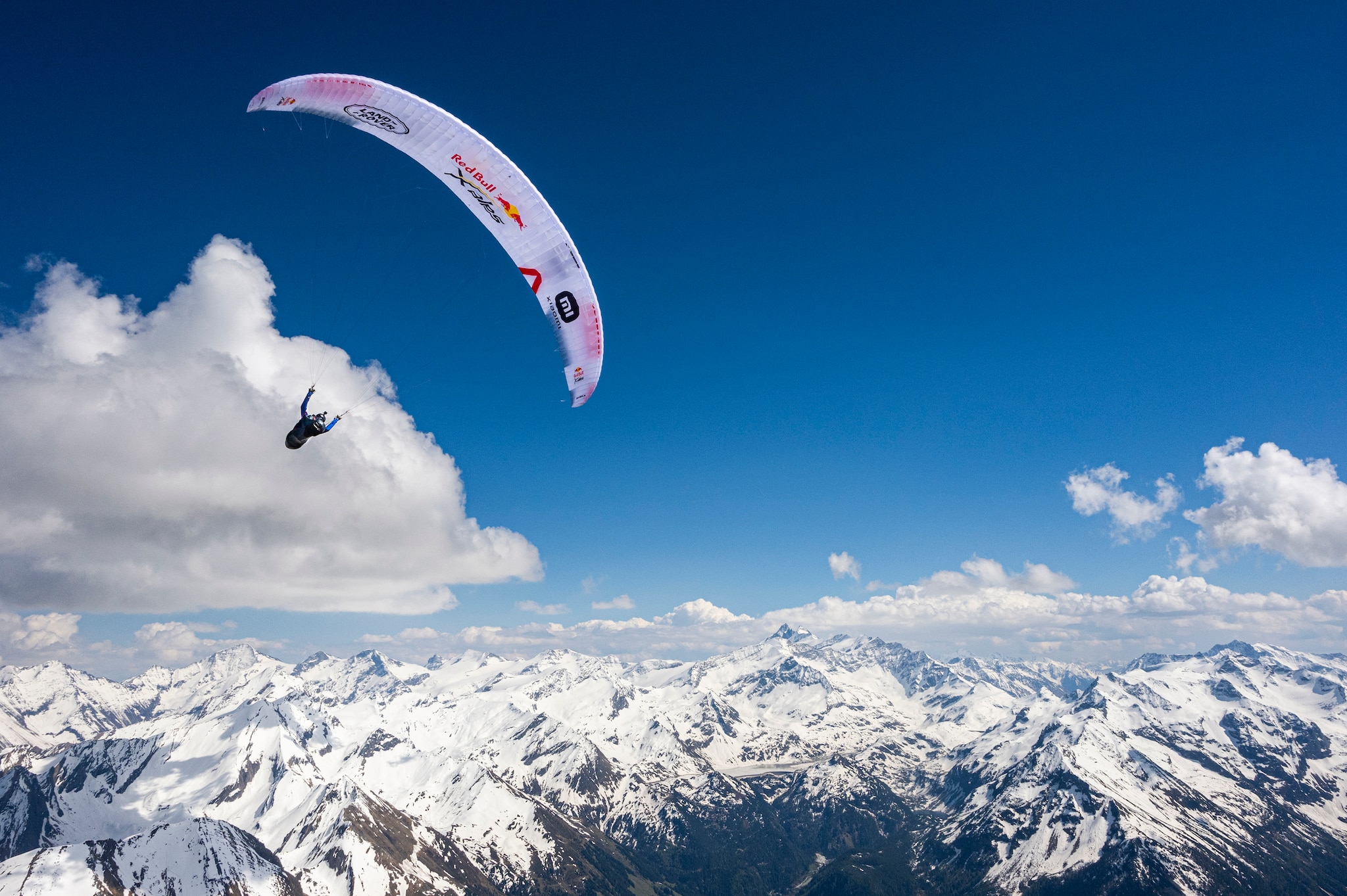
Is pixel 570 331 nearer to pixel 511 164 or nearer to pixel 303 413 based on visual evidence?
pixel 511 164

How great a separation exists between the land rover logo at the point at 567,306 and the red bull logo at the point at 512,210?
3.85 metres

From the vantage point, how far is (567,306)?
3303 cm

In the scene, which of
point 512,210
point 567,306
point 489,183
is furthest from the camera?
point 567,306

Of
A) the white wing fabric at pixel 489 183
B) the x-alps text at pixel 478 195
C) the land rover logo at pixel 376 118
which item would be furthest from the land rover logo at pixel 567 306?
the land rover logo at pixel 376 118

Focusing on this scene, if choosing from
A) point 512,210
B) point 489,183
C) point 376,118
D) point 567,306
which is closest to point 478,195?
point 489,183

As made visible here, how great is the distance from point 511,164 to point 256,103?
12355 mm

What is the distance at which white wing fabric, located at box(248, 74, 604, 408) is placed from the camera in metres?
30.2

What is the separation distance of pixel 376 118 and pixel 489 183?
6230 millimetres

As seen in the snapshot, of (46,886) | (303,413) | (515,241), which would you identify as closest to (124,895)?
(46,886)

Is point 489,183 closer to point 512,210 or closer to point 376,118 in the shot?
point 512,210

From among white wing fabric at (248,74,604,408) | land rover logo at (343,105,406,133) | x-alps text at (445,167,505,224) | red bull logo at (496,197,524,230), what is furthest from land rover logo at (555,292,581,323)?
land rover logo at (343,105,406,133)

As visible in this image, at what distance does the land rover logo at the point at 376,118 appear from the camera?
30.7 m

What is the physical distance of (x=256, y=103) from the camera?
99.1 feet

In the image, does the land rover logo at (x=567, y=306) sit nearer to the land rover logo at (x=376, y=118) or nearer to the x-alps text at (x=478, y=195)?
the x-alps text at (x=478, y=195)
